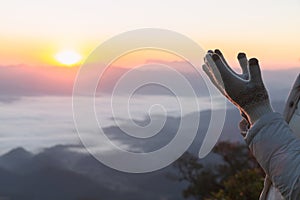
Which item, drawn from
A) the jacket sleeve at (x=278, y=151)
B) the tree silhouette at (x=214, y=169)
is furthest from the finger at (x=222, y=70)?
the tree silhouette at (x=214, y=169)

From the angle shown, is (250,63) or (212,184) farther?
(212,184)

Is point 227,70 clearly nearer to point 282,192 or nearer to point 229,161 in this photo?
point 282,192

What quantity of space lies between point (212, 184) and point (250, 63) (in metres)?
21.9

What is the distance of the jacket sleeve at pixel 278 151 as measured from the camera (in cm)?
144

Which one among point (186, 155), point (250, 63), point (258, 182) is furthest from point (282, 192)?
point (186, 155)

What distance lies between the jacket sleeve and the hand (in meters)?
0.04

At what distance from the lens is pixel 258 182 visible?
11031 mm

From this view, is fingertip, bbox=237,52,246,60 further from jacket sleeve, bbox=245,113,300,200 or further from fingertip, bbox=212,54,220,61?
jacket sleeve, bbox=245,113,300,200

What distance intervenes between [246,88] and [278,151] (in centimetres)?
20

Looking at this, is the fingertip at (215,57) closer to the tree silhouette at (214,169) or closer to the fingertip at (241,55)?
the fingertip at (241,55)

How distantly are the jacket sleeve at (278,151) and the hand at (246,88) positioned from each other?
1.6 inches

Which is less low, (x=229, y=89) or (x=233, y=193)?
(x=229, y=89)

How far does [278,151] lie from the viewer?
1.47m

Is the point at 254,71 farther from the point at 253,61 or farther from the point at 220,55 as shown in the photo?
the point at 220,55
